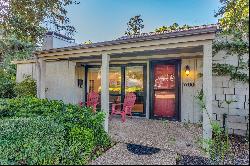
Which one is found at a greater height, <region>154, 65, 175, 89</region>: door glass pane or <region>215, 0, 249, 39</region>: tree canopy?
<region>215, 0, 249, 39</region>: tree canopy

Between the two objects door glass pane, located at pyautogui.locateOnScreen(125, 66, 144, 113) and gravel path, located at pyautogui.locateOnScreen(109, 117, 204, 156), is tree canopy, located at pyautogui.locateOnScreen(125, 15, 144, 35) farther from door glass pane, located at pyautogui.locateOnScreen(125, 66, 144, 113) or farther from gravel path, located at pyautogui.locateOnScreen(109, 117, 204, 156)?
gravel path, located at pyautogui.locateOnScreen(109, 117, 204, 156)

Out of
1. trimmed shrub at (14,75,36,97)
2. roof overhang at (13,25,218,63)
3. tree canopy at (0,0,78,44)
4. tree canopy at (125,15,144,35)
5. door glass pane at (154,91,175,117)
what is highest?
tree canopy at (125,15,144,35)

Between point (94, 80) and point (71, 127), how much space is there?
5076 mm

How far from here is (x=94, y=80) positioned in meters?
9.79

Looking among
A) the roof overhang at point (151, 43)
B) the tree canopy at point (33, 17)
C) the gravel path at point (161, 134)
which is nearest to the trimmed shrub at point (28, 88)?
the tree canopy at point (33, 17)

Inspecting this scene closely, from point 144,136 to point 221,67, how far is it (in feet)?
9.41

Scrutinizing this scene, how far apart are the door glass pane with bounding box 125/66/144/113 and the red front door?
0.57m

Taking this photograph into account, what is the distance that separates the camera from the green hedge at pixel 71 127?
4254mm

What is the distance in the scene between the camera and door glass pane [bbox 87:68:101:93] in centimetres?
965

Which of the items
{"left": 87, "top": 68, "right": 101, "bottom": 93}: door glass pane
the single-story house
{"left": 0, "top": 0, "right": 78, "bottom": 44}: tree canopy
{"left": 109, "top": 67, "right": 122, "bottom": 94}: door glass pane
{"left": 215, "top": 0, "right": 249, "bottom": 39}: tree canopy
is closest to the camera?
the single-story house

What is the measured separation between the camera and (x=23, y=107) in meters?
6.29

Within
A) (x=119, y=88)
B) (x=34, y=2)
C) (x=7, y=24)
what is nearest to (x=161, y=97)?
(x=119, y=88)

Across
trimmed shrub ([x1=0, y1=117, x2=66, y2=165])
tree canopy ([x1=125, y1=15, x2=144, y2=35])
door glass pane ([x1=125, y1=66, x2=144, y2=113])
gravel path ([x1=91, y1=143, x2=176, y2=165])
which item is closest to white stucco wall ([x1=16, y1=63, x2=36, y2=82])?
door glass pane ([x1=125, y1=66, x2=144, y2=113])

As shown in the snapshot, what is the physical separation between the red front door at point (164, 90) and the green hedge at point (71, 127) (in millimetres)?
3169
